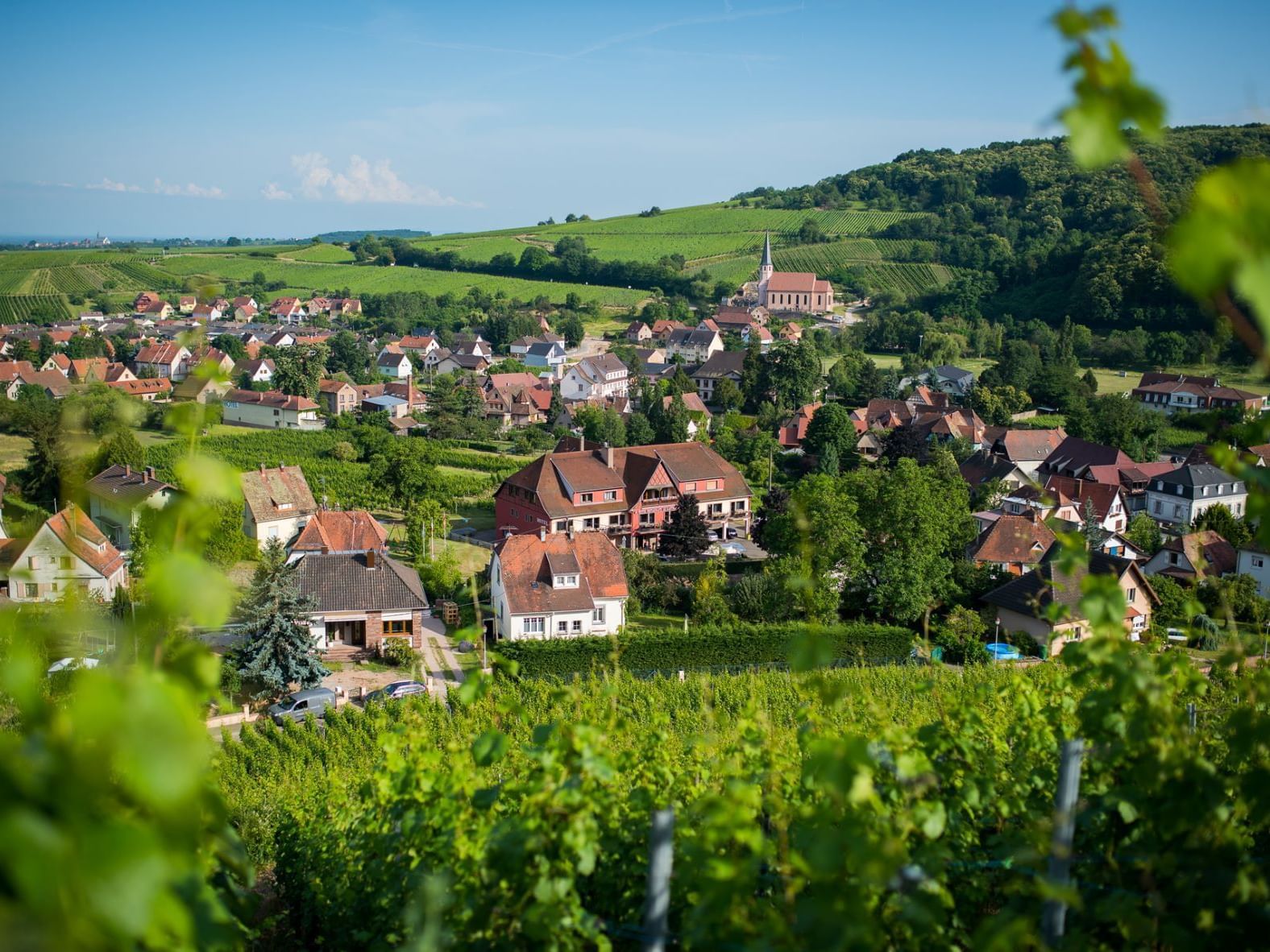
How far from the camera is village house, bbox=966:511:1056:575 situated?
24453 mm

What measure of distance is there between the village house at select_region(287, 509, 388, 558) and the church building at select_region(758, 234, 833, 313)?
A: 6421 centimetres

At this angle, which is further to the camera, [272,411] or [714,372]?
[714,372]

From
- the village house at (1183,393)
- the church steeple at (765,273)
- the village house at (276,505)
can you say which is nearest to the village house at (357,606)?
the village house at (276,505)

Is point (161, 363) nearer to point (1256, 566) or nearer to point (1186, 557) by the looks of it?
point (1186, 557)

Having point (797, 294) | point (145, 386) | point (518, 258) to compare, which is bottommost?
point (145, 386)

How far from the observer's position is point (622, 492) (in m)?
29.4

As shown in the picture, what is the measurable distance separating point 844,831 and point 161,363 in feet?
209

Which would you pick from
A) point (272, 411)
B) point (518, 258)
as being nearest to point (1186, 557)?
point (272, 411)

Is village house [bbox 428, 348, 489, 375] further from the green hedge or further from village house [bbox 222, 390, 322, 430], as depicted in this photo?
the green hedge

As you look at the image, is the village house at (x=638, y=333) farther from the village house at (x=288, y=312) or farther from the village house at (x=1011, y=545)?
the village house at (x=1011, y=545)

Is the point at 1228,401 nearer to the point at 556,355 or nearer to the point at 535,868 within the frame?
the point at 556,355

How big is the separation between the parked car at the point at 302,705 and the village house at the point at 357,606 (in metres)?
2.72

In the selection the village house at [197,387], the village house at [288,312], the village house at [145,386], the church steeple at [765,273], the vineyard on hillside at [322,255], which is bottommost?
the village house at [145,386]

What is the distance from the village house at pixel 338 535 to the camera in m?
23.9
